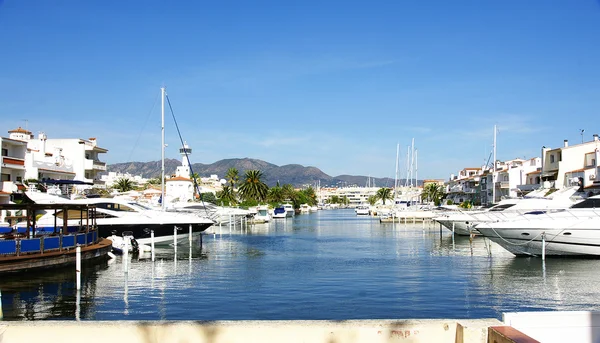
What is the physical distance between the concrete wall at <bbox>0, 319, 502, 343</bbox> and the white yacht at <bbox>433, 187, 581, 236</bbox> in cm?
4137

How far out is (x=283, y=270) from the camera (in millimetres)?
32781

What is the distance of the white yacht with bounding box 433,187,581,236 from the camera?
4956cm

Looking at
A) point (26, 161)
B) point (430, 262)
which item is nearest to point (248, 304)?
point (430, 262)

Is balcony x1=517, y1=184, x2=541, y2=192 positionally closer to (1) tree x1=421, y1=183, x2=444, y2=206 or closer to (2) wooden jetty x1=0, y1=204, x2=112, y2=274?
(1) tree x1=421, y1=183, x2=444, y2=206

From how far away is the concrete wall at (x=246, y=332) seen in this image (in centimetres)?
782

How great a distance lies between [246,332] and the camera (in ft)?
25.8

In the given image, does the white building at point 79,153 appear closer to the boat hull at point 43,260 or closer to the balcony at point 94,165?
the balcony at point 94,165

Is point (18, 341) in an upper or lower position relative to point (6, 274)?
upper

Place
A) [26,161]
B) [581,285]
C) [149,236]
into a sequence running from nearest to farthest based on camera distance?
[581,285] → [149,236] → [26,161]

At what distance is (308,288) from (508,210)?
3052 centimetres

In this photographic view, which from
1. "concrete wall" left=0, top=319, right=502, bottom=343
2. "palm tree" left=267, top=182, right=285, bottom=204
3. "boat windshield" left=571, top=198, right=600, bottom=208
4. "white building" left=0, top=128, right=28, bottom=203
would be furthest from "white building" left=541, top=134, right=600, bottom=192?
"palm tree" left=267, top=182, right=285, bottom=204

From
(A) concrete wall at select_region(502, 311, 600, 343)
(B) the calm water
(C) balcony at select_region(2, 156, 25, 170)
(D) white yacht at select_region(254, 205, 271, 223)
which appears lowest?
(D) white yacht at select_region(254, 205, 271, 223)

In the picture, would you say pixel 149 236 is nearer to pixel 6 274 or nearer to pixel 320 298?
pixel 6 274

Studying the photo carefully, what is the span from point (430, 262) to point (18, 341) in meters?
30.9
